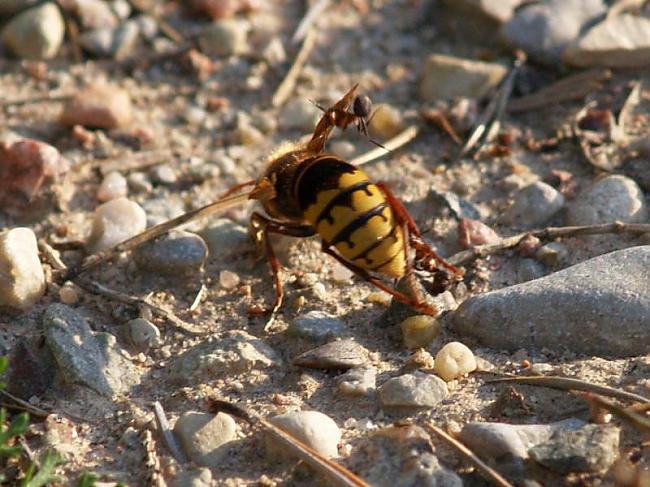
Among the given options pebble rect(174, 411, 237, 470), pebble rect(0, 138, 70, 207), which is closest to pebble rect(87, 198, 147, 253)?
pebble rect(0, 138, 70, 207)

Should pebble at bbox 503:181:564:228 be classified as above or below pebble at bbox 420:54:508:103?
below

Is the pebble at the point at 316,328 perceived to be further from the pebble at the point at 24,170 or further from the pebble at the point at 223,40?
the pebble at the point at 223,40

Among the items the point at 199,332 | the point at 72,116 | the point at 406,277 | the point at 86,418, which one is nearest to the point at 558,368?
the point at 406,277

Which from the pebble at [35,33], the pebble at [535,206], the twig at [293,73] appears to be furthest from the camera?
the pebble at [35,33]

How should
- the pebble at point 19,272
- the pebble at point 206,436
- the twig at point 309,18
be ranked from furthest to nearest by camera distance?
the twig at point 309,18
the pebble at point 19,272
the pebble at point 206,436

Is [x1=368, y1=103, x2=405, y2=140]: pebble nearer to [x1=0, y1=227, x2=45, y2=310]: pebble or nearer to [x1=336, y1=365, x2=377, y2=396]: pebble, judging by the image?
[x1=336, y1=365, x2=377, y2=396]: pebble

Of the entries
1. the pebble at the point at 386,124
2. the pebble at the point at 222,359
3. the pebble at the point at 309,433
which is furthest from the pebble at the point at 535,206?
the pebble at the point at 309,433
